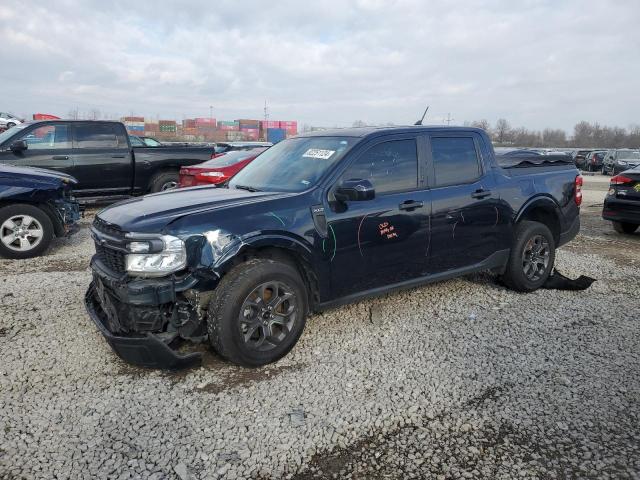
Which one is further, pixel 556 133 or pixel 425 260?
pixel 556 133

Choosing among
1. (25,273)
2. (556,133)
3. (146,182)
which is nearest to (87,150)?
(146,182)

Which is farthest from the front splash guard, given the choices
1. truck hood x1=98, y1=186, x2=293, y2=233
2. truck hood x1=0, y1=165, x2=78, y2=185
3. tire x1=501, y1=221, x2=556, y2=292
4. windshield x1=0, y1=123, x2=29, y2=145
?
windshield x1=0, y1=123, x2=29, y2=145

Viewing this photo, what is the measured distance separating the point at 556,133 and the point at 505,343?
366 feet

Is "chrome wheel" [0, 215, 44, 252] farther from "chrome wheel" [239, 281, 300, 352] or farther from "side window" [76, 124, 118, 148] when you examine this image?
"chrome wheel" [239, 281, 300, 352]

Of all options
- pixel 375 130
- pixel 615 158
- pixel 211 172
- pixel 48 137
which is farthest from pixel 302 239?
pixel 615 158

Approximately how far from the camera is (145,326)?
3346 millimetres

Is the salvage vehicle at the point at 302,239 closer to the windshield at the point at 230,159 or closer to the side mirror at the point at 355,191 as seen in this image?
the side mirror at the point at 355,191

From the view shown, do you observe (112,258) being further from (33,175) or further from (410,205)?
(33,175)

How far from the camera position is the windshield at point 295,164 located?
13.4 feet

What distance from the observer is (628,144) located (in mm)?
79250

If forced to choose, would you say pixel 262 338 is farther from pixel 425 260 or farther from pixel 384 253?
pixel 425 260

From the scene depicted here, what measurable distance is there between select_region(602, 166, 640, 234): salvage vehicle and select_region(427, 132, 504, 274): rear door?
5057mm

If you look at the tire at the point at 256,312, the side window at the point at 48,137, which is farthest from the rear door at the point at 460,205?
the side window at the point at 48,137

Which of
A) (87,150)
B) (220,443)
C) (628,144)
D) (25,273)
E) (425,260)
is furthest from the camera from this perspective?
(628,144)
